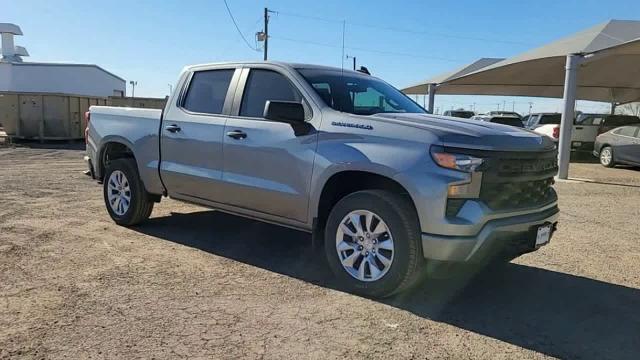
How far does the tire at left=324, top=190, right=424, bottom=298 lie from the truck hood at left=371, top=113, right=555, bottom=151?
23.8 inches

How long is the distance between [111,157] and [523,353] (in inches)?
219

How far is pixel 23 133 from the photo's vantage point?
21.7 metres

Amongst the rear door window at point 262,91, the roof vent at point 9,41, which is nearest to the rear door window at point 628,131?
the rear door window at point 262,91

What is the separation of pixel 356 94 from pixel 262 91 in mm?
940

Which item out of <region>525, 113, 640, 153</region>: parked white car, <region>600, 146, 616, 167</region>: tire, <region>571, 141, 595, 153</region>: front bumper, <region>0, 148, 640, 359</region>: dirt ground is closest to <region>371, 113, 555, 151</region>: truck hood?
<region>0, 148, 640, 359</region>: dirt ground

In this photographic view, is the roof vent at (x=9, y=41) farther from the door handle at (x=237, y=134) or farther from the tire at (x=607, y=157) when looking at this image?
the door handle at (x=237, y=134)

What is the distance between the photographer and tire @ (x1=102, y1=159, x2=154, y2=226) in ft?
22.1

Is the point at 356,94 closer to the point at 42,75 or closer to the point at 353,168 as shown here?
the point at 353,168

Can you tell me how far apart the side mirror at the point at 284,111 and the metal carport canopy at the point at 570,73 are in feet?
35.4

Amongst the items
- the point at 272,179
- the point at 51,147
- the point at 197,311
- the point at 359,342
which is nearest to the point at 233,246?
the point at 272,179

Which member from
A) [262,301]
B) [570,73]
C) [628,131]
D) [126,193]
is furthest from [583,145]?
[262,301]

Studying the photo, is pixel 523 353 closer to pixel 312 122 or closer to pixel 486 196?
pixel 486 196

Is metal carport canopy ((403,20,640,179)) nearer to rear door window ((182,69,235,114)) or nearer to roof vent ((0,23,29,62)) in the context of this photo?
rear door window ((182,69,235,114))

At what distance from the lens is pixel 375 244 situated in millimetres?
4598
